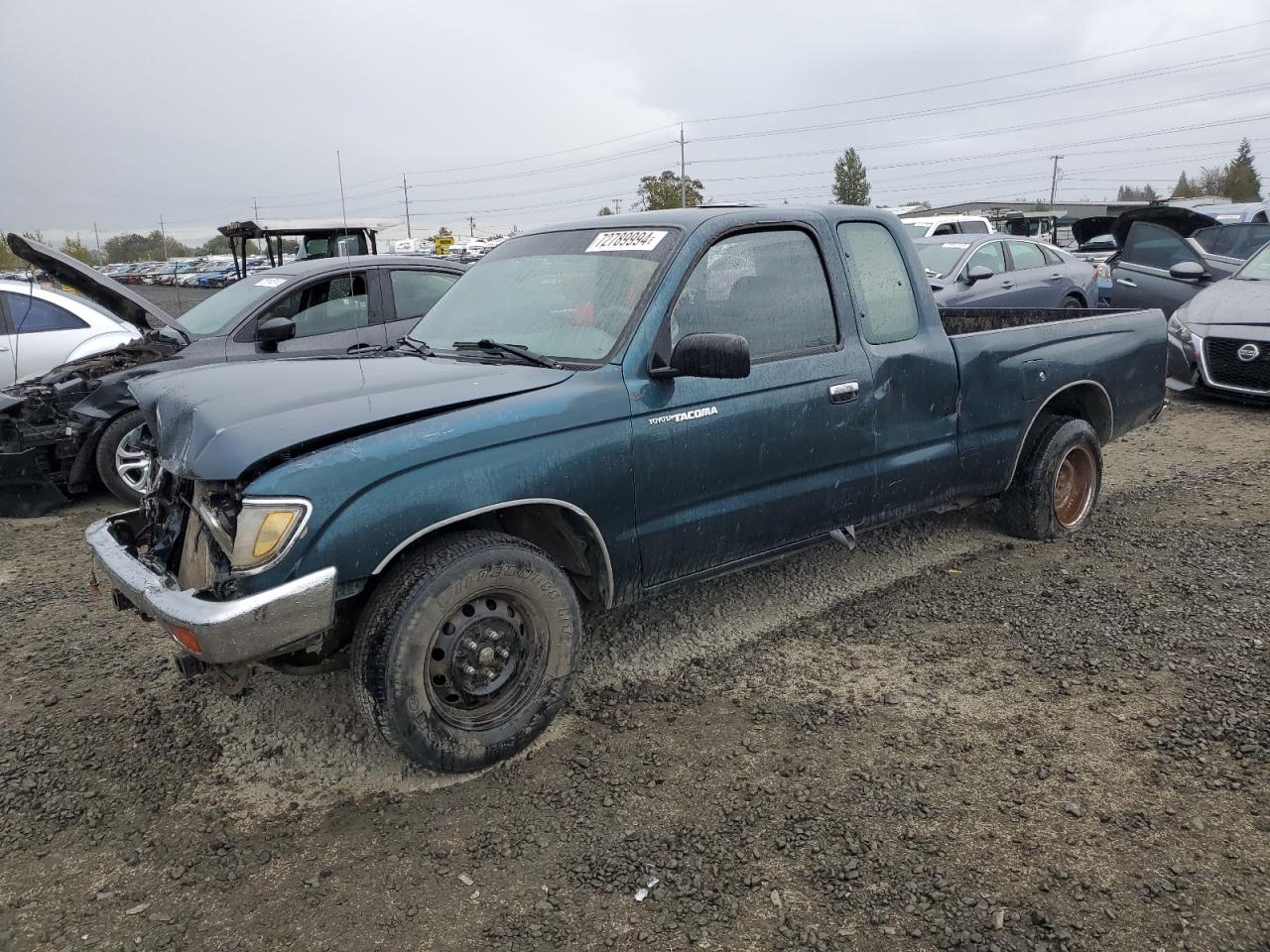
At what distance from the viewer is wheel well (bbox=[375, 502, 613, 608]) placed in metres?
3.17

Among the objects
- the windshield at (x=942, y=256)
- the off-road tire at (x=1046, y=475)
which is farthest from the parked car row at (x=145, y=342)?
the windshield at (x=942, y=256)

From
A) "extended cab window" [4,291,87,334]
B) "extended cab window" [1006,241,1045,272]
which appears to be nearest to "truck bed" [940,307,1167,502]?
"extended cab window" [1006,241,1045,272]

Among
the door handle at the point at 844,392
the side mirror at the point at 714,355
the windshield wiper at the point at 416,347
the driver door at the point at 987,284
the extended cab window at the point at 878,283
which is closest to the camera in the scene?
the side mirror at the point at 714,355

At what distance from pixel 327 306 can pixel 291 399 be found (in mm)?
4590

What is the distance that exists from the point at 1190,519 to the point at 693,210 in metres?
3.74

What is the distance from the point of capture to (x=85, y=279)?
20.0 feet

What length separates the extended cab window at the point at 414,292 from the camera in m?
7.39

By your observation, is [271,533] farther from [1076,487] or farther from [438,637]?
[1076,487]

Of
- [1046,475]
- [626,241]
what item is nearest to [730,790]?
[626,241]

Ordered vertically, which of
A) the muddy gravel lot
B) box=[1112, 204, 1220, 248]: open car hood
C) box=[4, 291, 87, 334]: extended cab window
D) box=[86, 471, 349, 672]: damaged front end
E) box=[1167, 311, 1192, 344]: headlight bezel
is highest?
box=[1112, 204, 1220, 248]: open car hood

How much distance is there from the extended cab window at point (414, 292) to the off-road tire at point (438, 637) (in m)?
4.74

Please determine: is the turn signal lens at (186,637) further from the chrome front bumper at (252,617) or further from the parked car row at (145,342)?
the parked car row at (145,342)

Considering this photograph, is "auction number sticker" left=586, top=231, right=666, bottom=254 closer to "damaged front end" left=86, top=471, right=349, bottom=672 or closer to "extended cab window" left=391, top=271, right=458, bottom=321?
"damaged front end" left=86, top=471, right=349, bottom=672

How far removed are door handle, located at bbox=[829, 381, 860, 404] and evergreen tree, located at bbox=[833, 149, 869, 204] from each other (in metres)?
80.0
